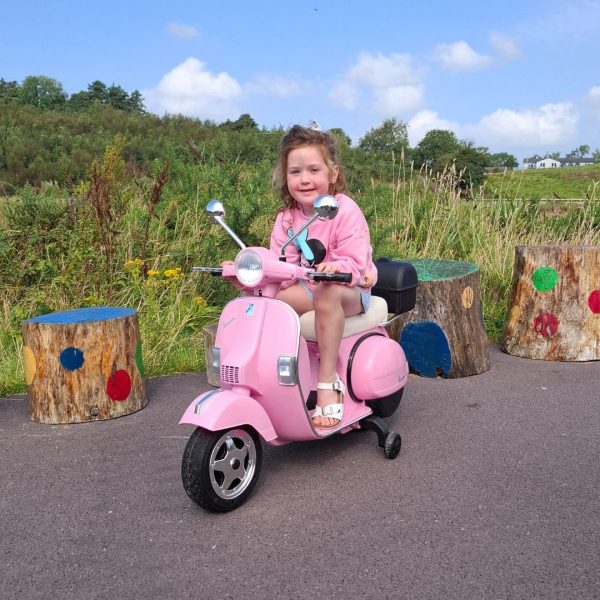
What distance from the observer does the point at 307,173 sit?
132 inches

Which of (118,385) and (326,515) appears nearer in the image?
(326,515)

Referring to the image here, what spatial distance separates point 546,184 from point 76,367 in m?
15.2

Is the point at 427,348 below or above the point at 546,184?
below

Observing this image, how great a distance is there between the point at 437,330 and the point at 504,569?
2670 mm

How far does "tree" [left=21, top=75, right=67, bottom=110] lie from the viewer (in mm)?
20984

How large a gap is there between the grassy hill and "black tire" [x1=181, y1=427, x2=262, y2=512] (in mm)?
6191

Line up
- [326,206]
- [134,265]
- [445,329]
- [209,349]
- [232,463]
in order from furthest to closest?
[134,265]
[445,329]
[209,349]
[232,463]
[326,206]

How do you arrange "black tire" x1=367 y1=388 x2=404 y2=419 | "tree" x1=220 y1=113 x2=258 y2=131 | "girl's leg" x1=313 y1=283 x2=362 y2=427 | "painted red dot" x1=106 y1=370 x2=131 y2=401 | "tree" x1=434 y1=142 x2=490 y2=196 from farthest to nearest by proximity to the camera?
"tree" x1=220 y1=113 x2=258 y2=131 → "tree" x1=434 y1=142 x2=490 y2=196 → "painted red dot" x1=106 y1=370 x2=131 y2=401 → "black tire" x1=367 y1=388 x2=404 y2=419 → "girl's leg" x1=313 y1=283 x2=362 y2=427

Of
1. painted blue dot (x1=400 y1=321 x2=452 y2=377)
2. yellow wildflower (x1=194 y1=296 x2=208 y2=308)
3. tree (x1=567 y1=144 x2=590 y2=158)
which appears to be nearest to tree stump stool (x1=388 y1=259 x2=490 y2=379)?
painted blue dot (x1=400 y1=321 x2=452 y2=377)

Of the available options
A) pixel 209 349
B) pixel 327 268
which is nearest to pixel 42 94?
pixel 209 349

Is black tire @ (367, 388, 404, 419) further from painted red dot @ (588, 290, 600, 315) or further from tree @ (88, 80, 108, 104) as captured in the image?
tree @ (88, 80, 108, 104)

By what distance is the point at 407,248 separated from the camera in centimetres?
743

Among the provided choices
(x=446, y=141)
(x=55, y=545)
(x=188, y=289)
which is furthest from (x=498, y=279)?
(x=446, y=141)

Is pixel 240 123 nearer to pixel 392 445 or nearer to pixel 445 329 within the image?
pixel 445 329
